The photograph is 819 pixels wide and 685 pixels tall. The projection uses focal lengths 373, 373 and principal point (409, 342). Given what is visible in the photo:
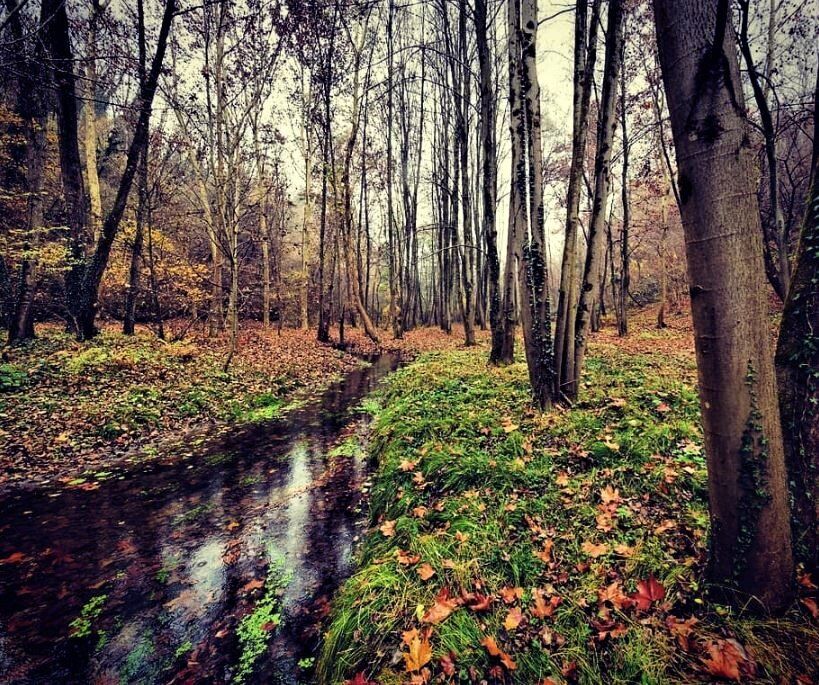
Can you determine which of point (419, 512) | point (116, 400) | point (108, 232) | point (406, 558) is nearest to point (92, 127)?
point (108, 232)

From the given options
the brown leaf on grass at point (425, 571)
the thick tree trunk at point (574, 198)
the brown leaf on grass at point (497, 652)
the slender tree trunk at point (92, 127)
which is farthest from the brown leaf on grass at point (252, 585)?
the slender tree trunk at point (92, 127)

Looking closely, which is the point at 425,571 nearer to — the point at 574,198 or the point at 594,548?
the point at 594,548

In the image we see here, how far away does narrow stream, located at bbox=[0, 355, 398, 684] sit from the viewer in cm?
256

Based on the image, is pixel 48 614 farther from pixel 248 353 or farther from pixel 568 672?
pixel 248 353

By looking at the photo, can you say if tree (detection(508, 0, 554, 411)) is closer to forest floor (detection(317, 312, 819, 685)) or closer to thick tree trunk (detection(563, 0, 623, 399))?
thick tree trunk (detection(563, 0, 623, 399))

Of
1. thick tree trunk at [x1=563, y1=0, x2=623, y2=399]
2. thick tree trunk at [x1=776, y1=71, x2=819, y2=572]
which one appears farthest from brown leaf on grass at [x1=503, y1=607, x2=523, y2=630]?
thick tree trunk at [x1=563, y1=0, x2=623, y2=399]

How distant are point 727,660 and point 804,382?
1338 mm

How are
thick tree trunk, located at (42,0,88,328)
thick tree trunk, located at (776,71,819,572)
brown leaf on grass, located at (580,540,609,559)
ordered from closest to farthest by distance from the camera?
thick tree trunk, located at (776,71,819,572)
brown leaf on grass, located at (580,540,609,559)
thick tree trunk, located at (42,0,88,328)

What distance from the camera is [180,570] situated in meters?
3.49

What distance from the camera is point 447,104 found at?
19531 mm

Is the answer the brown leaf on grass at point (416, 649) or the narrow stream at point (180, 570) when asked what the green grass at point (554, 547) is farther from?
the narrow stream at point (180, 570)

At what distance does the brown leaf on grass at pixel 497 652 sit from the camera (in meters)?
1.98

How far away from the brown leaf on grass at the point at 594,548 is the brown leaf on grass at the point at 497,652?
0.89 metres

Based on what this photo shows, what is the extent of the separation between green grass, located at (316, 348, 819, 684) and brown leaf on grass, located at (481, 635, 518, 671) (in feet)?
0.12
